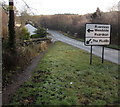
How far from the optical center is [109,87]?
5.29m

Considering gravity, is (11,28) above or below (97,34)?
above

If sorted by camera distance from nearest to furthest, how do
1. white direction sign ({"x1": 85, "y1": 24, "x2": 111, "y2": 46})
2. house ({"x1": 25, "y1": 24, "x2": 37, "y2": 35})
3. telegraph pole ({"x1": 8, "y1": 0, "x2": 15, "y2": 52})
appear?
telegraph pole ({"x1": 8, "y1": 0, "x2": 15, "y2": 52})
white direction sign ({"x1": 85, "y1": 24, "x2": 111, "y2": 46})
house ({"x1": 25, "y1": 24, "x2": 37, "y2": 35})

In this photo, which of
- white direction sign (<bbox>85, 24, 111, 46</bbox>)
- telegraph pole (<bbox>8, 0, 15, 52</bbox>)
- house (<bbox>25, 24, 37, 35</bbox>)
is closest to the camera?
telegraph pole (<bbox>8, 0, 15, 52</bbox>)

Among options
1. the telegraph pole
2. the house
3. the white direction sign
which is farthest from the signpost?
the house

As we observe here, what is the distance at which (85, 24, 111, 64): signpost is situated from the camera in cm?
948

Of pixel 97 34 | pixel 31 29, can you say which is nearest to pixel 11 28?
pixel 97 34

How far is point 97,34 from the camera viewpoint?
964 cm

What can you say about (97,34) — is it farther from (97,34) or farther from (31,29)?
(31,29)

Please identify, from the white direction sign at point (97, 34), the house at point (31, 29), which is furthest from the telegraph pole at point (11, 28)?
the house at point (31, 29)

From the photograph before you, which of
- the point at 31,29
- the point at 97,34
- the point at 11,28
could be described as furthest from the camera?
the point at 31,29

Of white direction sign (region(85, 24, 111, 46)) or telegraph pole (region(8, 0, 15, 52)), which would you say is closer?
telegraph pole (region(8, 0, 15, 52))

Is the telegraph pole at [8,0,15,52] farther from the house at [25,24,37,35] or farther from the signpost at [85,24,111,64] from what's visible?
the house at [25,24,37,35]

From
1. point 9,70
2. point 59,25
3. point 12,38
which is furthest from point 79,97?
point 59,25

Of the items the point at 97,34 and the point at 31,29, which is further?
A: the point at 31,29
